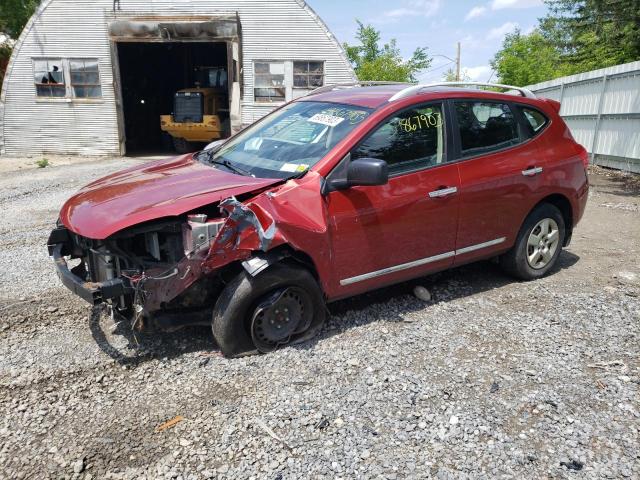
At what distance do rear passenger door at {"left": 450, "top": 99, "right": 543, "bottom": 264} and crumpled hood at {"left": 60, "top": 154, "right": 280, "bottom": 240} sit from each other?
1732mm

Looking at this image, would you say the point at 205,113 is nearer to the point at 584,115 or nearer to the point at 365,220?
the point at 584,115

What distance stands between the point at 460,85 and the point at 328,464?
11.7ft

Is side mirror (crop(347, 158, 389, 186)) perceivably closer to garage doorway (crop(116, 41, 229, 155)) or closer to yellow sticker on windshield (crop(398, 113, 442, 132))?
yellow sticker on windshield (crop(398, 113, 442, 132))

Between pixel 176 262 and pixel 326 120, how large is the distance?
163 cm

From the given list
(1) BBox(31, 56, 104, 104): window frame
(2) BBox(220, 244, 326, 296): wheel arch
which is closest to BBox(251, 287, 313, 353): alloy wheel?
(2) BBox(220, 244, 326, 296): wheel arch

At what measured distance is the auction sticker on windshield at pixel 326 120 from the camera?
4.03 m

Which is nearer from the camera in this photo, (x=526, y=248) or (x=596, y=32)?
(x=526, y=248)

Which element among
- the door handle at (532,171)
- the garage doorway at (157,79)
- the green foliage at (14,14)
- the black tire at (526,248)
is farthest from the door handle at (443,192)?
the green foliage at (14,14)

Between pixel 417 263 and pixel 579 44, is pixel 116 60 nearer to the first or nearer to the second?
pixel 417 263

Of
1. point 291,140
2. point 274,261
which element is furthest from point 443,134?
point 274,261

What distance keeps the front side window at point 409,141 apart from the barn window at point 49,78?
53.1 ft

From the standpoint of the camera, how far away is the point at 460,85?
15.7 ft

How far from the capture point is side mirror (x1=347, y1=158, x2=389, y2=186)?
139 inches

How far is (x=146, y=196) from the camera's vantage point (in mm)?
3494
